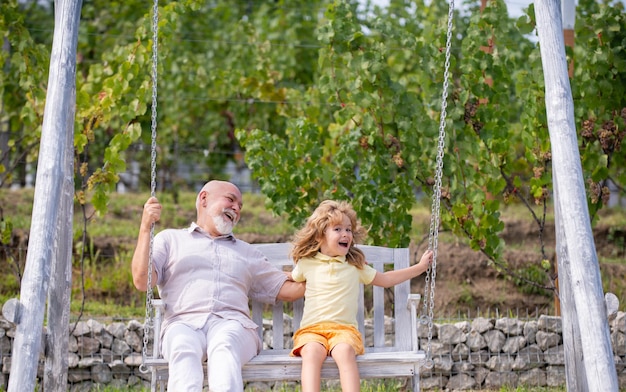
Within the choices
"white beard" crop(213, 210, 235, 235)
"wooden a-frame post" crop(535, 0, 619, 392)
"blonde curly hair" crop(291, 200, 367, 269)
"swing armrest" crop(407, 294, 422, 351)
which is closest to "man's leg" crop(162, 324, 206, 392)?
"white beard" crop(213, 210, 235, 235)

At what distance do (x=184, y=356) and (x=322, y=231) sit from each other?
0.93 metres

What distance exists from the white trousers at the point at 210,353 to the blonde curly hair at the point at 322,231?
0.49 m

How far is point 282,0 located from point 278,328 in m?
6.02

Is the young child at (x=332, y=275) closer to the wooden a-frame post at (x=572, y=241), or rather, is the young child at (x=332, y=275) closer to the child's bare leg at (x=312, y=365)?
the child's bare leg at (x=312, y=365)

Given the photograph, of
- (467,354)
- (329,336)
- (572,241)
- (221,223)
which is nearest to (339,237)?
(329,336)

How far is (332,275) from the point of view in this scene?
14.4ft

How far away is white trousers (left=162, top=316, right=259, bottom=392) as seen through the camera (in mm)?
3844

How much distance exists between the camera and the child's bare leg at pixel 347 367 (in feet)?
13.1

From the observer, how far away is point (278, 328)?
4.70 metres

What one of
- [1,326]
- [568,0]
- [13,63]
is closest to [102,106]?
[13,63]

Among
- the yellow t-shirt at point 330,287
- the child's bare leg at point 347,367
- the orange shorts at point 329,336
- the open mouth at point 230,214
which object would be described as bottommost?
the child's bare leg at point 347,367

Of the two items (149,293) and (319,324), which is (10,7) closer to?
(149,293)

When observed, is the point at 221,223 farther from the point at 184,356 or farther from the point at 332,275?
the point at 184,356

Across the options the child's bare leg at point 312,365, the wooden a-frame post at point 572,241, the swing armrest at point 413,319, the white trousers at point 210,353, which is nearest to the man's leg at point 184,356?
the white trousers at point 210,353
